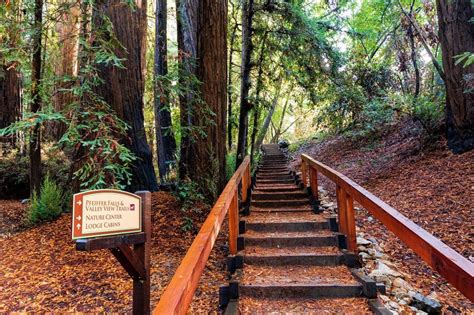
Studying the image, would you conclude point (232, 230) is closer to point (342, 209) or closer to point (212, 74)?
point (342, 209)

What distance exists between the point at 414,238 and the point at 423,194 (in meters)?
3.68

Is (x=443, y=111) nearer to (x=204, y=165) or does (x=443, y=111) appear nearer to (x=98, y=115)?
(x=204, y=165)

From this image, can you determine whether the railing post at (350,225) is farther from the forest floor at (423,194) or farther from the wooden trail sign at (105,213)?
the wooden trail sign at (105,213)

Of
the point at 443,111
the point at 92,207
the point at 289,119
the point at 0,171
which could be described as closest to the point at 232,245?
the point at 92,207

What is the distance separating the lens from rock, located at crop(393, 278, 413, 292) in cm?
328

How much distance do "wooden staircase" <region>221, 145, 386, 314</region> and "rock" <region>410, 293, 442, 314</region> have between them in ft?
1.56

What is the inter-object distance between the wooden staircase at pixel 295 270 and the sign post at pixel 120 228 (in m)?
1.16

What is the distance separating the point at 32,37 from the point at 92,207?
3627 millimetres

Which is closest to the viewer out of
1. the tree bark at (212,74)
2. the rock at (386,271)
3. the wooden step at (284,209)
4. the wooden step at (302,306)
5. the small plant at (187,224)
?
the wooden step at (302,306)

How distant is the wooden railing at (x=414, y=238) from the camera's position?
1.63 m

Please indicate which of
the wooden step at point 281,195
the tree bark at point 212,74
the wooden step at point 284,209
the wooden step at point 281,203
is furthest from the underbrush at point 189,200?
the wooden step at point 281,195

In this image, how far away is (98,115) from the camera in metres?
3.32

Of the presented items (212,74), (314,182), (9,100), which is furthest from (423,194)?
(9,100)

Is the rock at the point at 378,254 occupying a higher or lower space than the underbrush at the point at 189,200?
lower
